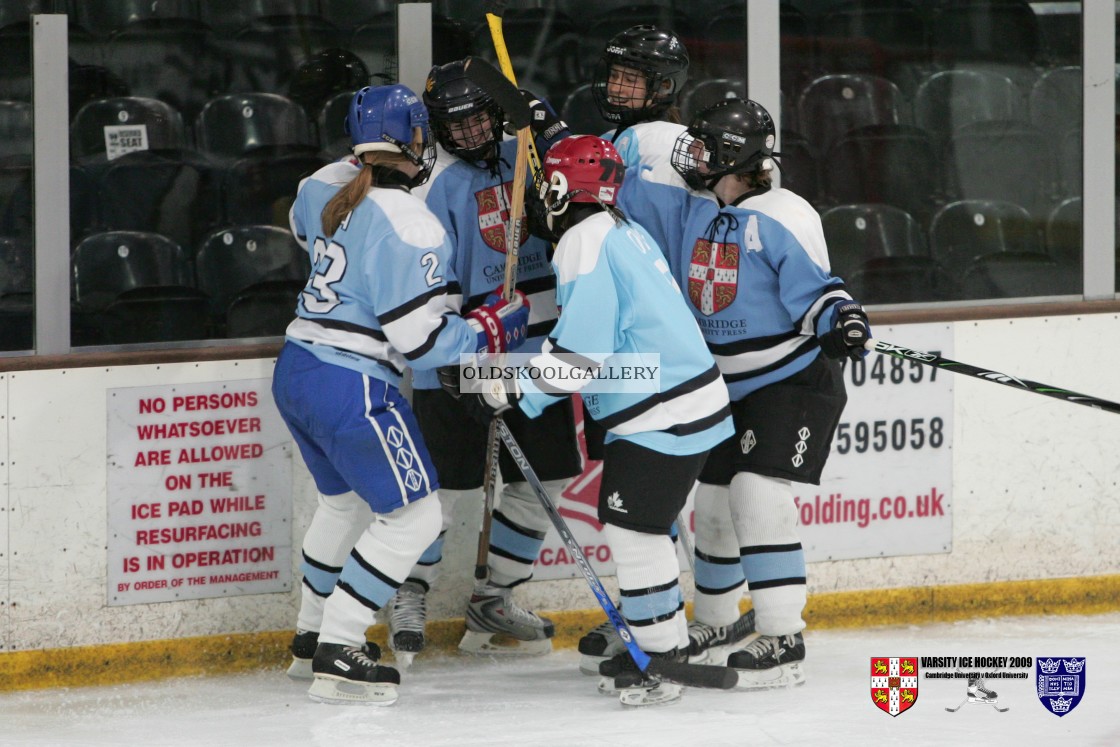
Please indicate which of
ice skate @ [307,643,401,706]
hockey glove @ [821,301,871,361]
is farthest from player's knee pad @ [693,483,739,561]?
ice skate @ [307,643,401,706]

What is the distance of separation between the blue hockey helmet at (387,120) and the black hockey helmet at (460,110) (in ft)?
0.45

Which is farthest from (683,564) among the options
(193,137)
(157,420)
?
(193,137)

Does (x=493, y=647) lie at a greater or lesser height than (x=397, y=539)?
lesser

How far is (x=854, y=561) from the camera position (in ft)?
12.7

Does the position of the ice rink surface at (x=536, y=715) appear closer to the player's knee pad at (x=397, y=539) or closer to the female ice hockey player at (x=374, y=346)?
the female ice hockey player at (x=374, y=346)

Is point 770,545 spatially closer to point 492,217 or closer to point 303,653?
point 492,217

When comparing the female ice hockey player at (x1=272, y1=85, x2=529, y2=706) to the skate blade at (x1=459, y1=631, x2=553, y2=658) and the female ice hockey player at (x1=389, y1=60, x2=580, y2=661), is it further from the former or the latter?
the skate blade at (x1=459, y1=631, x2=553, y2=658)

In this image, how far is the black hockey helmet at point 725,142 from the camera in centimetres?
318

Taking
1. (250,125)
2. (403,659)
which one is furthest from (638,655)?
(250,125)

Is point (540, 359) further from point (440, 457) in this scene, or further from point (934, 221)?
point (934, 221)

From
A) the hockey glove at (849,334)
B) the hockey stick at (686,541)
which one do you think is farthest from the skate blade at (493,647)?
the hockey glove at (849,334)

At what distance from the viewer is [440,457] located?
3467 millimetres

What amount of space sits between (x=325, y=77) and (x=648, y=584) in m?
1.50

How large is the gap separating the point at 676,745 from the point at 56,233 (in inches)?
69.6
